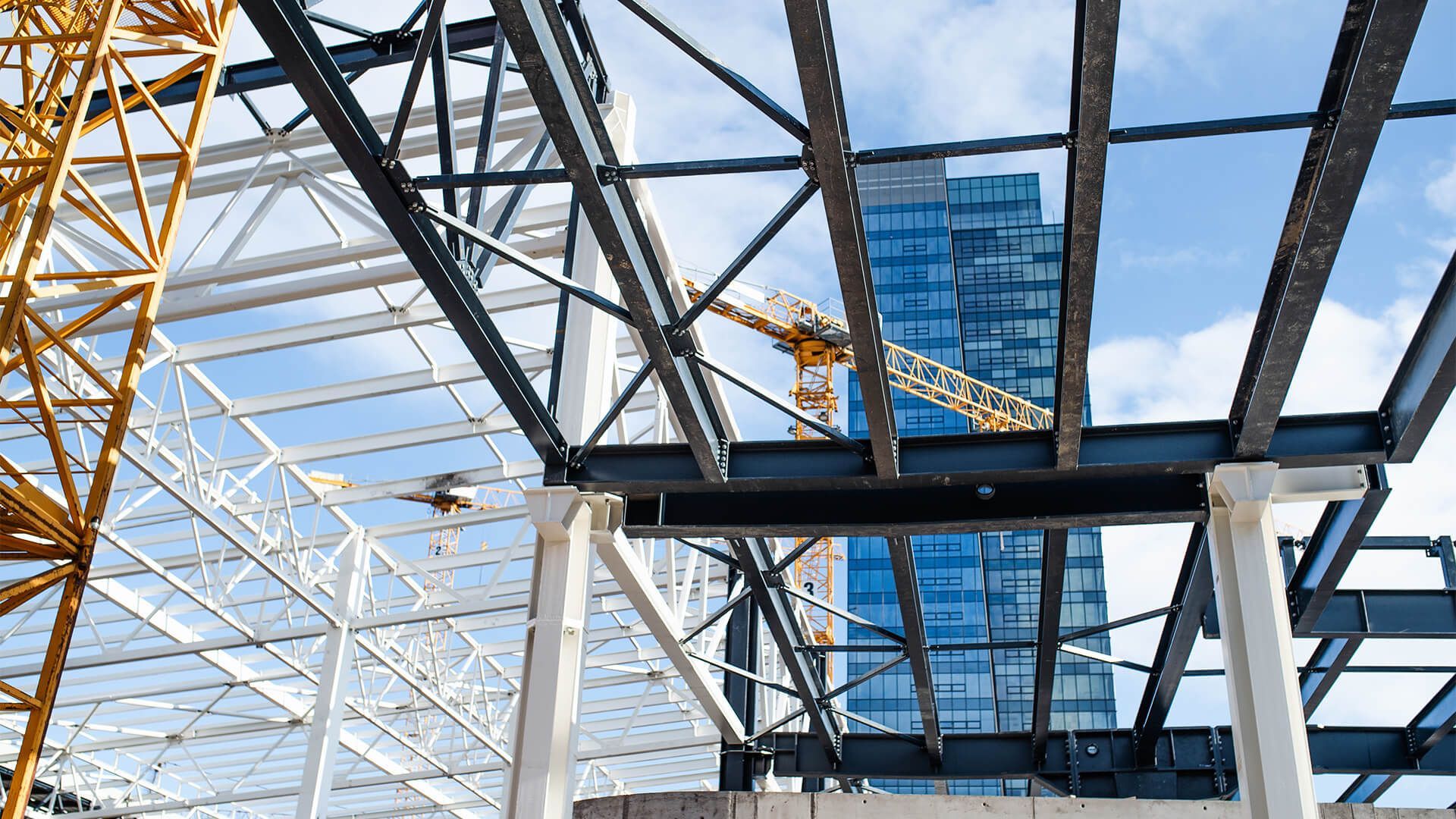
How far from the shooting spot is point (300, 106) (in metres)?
18.1

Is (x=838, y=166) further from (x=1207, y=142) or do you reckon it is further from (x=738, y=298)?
(x=738, y=298)

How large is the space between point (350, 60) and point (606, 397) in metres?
4.29

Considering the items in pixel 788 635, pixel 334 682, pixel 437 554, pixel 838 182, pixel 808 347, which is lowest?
pixel 838 182

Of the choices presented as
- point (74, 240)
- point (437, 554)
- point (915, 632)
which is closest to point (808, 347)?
point (437, 554)

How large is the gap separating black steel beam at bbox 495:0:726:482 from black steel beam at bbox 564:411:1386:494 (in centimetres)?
76

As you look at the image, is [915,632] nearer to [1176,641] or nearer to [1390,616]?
[1176,641]

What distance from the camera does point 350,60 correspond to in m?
13.0

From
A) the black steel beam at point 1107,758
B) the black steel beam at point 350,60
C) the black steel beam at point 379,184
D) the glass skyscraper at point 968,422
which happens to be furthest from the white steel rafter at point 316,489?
the glass skyscraper at point 968,422

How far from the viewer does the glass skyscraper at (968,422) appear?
368ft

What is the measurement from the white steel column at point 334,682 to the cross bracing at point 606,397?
1.15ft

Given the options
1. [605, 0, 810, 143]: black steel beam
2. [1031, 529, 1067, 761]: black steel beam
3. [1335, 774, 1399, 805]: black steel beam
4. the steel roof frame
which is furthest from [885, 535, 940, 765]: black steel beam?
[1335, 774, 1399, 805]: black steel beam

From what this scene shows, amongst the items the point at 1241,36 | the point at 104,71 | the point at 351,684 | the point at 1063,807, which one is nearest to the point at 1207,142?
the point at 1241,36

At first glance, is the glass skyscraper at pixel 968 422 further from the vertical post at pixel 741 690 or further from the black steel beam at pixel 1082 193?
the black steel beam at pixel 1082 193

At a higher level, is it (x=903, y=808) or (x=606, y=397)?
(x=606, y=397)
